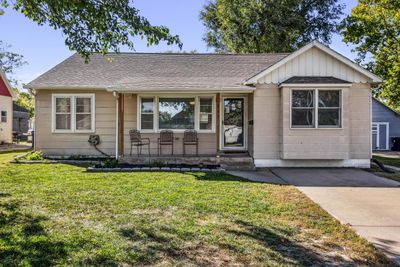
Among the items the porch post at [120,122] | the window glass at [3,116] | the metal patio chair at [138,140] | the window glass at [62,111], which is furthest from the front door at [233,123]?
the window glass at [3,116]

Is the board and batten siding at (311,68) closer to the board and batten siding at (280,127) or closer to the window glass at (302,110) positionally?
the board and batten siding at (280,127)

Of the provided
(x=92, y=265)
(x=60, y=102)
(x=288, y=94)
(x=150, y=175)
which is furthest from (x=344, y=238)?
(x=60, y=102)

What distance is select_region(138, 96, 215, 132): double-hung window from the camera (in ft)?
41.0

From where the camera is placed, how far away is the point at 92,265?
3.21 meters

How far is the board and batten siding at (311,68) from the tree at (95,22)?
19.6ft

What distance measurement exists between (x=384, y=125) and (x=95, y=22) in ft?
81.7

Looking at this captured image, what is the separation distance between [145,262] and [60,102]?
10986mm

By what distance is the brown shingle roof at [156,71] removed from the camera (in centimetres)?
1222

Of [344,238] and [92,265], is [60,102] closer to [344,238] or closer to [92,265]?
[92,265]

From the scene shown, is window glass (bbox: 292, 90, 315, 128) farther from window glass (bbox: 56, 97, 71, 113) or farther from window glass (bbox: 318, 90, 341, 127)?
window glass (bbox: 56, 97, 71, 113)

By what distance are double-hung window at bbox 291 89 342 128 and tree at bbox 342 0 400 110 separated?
10061 mm

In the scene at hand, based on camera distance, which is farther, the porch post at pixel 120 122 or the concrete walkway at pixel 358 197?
the porch post at pixel 120 122

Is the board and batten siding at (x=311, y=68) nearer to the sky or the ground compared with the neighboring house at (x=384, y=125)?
nearer to the sky

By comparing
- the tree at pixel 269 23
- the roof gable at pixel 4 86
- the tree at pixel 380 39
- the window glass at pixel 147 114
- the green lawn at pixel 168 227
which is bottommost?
the green lawn at pixel 168 227
